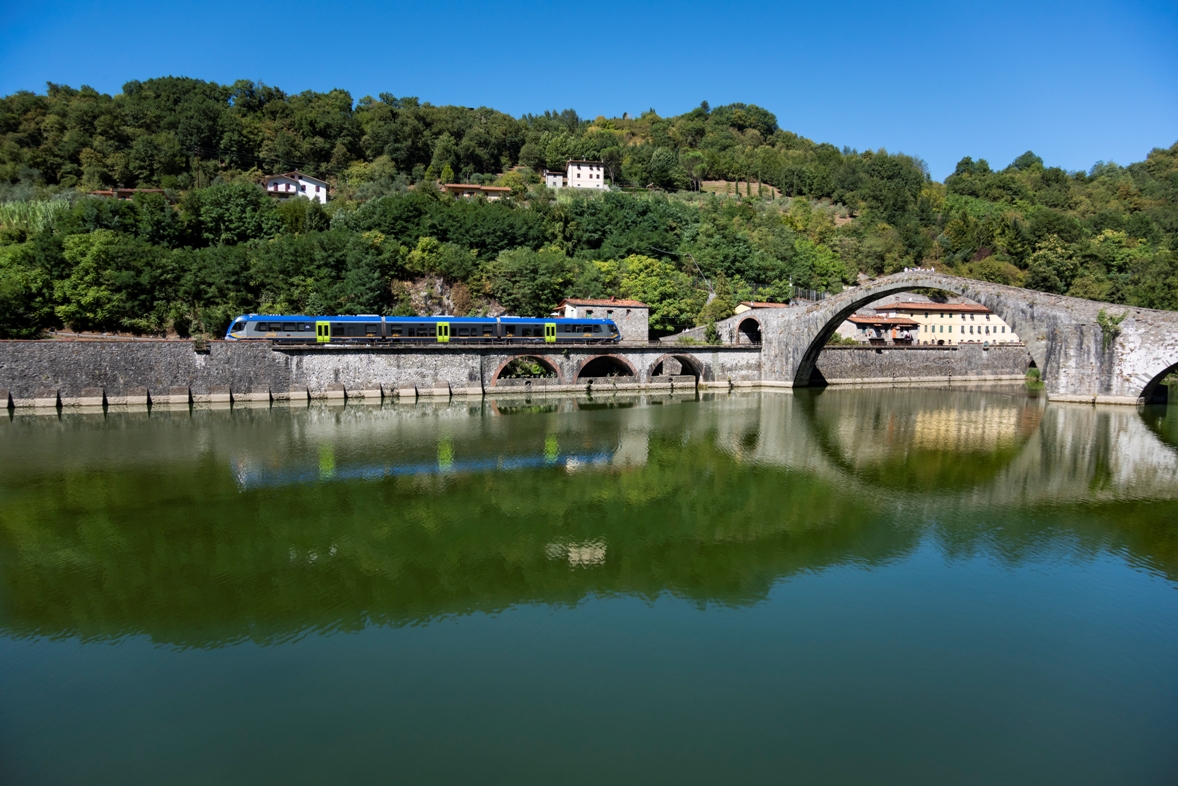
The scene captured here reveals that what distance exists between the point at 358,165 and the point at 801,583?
7197cm

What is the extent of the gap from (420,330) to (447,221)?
1602cm

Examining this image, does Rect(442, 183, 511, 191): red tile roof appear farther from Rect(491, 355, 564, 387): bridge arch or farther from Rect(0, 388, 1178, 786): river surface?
Rect(0, 388, 1178, 786): river surface

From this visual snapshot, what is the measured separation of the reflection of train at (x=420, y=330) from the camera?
118ft

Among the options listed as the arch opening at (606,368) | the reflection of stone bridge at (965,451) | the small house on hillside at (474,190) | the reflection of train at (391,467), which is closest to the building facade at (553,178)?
the small house on hillside at (474,190)

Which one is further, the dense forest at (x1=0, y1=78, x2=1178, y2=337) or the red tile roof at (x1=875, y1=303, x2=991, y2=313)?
the red tile roof at (x1=875, y1=303, x2=991, y2=313)

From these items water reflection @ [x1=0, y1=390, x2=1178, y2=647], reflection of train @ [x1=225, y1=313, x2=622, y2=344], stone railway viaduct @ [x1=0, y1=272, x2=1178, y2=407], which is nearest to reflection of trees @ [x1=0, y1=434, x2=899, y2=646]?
water reflection @ [x1=0, y1=390, x2=1178, y2=647]

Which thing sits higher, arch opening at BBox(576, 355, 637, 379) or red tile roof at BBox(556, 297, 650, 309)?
red tile roof at BBox(556, 297, 650, 309)

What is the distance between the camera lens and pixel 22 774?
7.04 meters

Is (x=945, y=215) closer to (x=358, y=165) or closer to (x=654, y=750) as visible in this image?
(x=358, y=165)

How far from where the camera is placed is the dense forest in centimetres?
4178

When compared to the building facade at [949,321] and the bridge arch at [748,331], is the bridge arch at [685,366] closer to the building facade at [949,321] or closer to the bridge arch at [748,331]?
the bridge arch at [748,331]

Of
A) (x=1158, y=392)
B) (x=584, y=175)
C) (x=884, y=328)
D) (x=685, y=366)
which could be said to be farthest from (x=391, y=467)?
(x=584, y=175)

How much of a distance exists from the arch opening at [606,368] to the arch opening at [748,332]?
35.3ft

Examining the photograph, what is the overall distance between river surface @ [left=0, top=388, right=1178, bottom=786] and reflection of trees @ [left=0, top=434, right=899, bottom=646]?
3.2 inches
